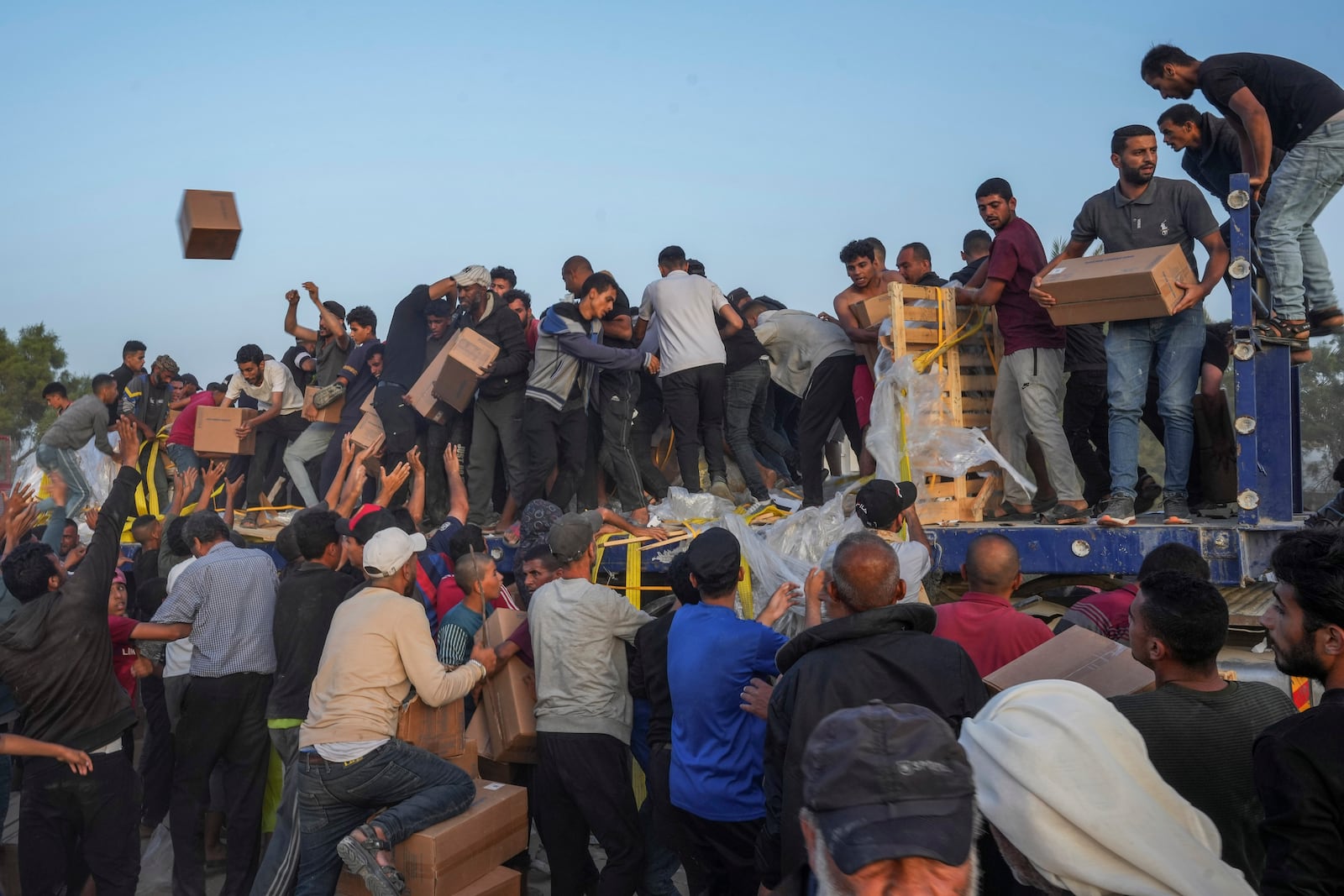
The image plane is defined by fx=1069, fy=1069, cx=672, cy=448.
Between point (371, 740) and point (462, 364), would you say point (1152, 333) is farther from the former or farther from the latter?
point (462, 364)

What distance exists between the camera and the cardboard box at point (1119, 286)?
5086mm

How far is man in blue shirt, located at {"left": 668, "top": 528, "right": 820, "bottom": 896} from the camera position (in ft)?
13.1

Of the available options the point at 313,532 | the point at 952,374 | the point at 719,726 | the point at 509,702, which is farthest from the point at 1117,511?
the point at 313,532

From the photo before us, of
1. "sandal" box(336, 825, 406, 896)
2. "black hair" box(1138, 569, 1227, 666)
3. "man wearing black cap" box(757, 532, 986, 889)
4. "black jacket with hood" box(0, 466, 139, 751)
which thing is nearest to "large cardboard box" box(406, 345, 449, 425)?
"black jacket with hood" box(0, 466, 139, 751)

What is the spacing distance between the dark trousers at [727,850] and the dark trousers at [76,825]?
2.70 meters

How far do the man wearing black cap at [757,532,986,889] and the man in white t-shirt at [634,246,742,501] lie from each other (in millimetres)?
4299

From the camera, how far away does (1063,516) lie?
5.55m

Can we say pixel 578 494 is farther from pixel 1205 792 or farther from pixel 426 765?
pixel 1205 792

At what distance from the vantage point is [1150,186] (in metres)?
5.48

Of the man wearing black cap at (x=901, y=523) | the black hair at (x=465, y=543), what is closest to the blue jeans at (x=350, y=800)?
the black hair at (x=465, y=543)

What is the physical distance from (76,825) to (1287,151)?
21.9 feet

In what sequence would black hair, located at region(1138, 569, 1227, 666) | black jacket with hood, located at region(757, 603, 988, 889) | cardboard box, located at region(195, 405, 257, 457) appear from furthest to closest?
cardboard box, located at region(195, 405, 257, 457) → black jacket with hood, located at region(757, 603, 988, 889) → black hair, located at region(1138, 569, 1227, 666)

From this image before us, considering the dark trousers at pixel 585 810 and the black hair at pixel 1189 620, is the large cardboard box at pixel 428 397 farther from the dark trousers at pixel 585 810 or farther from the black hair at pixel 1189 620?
the black hair at pixel 1189 620

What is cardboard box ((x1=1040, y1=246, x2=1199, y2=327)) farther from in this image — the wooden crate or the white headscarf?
the white headscarf
